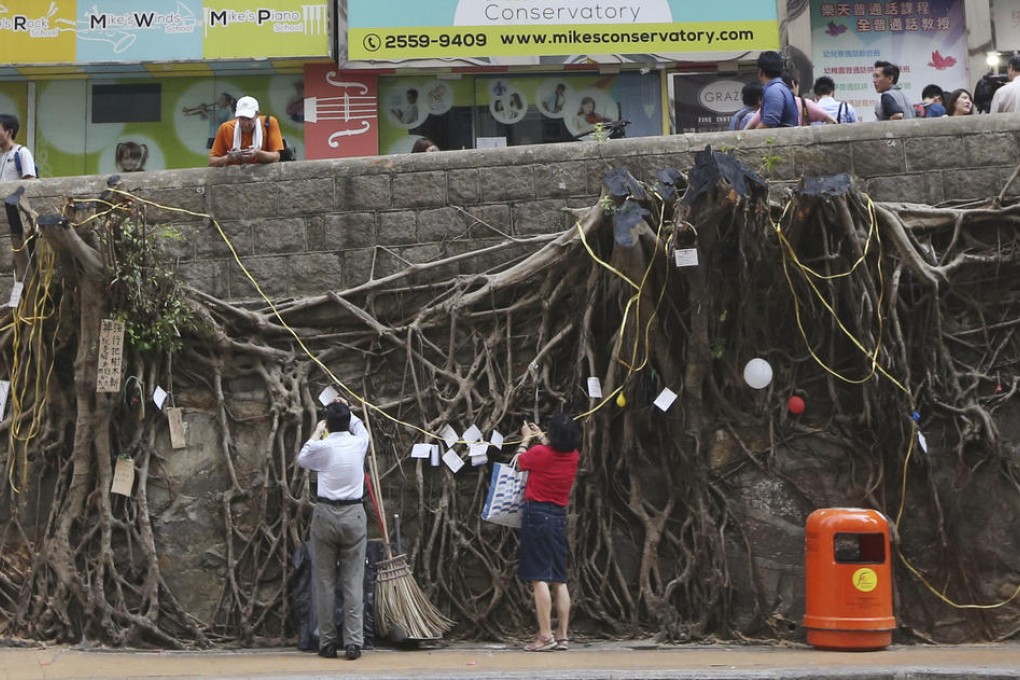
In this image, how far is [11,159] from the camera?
426 inches

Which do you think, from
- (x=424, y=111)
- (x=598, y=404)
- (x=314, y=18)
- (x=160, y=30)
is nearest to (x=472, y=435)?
(x=598, y=404)

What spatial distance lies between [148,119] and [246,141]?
504 centimetres

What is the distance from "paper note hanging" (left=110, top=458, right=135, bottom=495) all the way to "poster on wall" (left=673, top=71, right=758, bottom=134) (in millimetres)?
7694

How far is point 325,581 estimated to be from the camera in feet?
28.4

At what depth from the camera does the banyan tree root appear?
9328mm

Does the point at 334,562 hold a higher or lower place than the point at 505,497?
lower

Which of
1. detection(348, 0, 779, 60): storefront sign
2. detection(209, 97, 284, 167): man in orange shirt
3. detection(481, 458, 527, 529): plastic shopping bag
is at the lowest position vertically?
detection(481, 458, 527, 529): plastic shopping bag

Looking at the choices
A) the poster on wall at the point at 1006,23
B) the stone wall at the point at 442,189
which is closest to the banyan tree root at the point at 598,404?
the stone wall at the point at 442,189

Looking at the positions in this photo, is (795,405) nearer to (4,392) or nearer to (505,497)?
(505,497)

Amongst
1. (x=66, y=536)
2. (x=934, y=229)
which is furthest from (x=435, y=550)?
(x=934, y=229)

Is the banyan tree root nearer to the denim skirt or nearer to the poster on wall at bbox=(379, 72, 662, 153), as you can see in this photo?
the denim skirt

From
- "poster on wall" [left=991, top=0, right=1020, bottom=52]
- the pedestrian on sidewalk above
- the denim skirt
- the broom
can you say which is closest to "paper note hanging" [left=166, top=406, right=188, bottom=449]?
the broom

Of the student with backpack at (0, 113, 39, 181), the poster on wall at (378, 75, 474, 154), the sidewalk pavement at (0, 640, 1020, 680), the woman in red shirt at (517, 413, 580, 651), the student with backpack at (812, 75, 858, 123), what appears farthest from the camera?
the poster on wall at (378, 75, 474, 154)

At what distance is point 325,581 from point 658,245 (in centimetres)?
317
